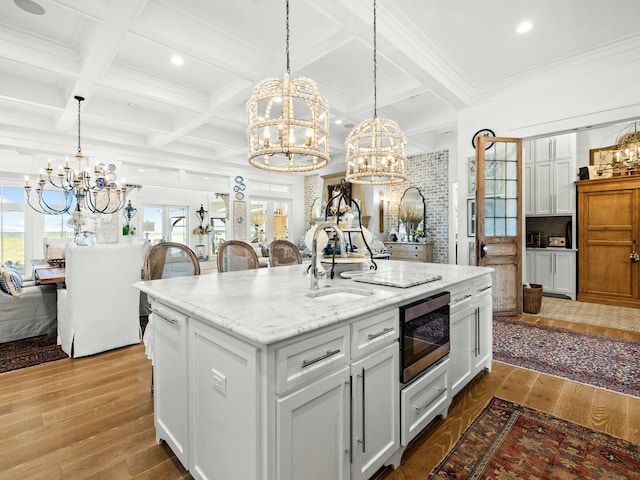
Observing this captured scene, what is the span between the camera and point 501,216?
173 inches

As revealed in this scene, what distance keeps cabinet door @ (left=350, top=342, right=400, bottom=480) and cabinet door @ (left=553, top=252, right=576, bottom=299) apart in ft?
17.6

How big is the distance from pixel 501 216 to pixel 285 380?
4.27 m

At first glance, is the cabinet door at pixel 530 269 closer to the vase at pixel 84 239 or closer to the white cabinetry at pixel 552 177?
the white cabinetry at pixel 552 177

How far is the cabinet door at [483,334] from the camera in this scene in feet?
7.83

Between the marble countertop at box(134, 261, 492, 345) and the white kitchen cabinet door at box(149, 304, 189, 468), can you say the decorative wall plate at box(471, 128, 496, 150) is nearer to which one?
the marble countertop at box(134, 261, 492, 345)

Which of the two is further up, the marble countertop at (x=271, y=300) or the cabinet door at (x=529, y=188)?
the cabinet door at (x=529, y=188)

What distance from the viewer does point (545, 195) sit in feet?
18.4

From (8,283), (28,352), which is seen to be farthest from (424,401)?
(8,283)

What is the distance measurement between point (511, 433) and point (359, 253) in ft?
4.86

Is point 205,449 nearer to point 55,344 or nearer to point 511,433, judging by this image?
point 511,433

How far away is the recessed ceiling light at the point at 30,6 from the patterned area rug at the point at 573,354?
209 inches

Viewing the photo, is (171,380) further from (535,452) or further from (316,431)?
(535,452)

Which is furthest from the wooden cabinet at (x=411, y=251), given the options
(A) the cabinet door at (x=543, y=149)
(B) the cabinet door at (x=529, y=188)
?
(A) the cabinet door at (x=543, y=149)

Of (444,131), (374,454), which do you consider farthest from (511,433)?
(444,131)
